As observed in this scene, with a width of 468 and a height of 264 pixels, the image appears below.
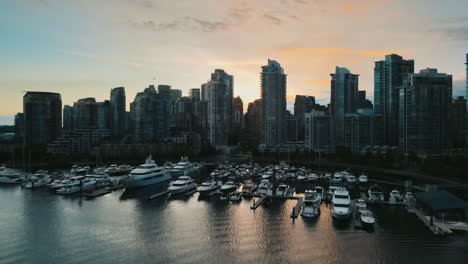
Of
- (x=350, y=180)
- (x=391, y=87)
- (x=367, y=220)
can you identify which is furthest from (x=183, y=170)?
(x=391, y=87)

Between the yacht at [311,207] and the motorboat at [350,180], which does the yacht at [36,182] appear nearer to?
the yacht at [311,207]

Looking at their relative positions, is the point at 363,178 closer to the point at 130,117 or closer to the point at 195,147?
the point at 195,147

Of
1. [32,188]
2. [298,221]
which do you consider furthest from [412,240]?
[32,188]

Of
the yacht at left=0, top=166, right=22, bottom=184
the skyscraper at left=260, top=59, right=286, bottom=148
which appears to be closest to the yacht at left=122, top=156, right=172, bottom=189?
the yacht at left=0, top=166, right=22, bottom=184

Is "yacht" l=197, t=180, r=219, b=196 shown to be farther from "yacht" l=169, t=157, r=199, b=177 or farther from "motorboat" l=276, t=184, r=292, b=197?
"yacht" l=169, t=157, r=199, b=177

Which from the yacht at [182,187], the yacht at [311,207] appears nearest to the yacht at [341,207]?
the yacht at [311,207]

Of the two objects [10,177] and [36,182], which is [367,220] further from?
[10,177]
